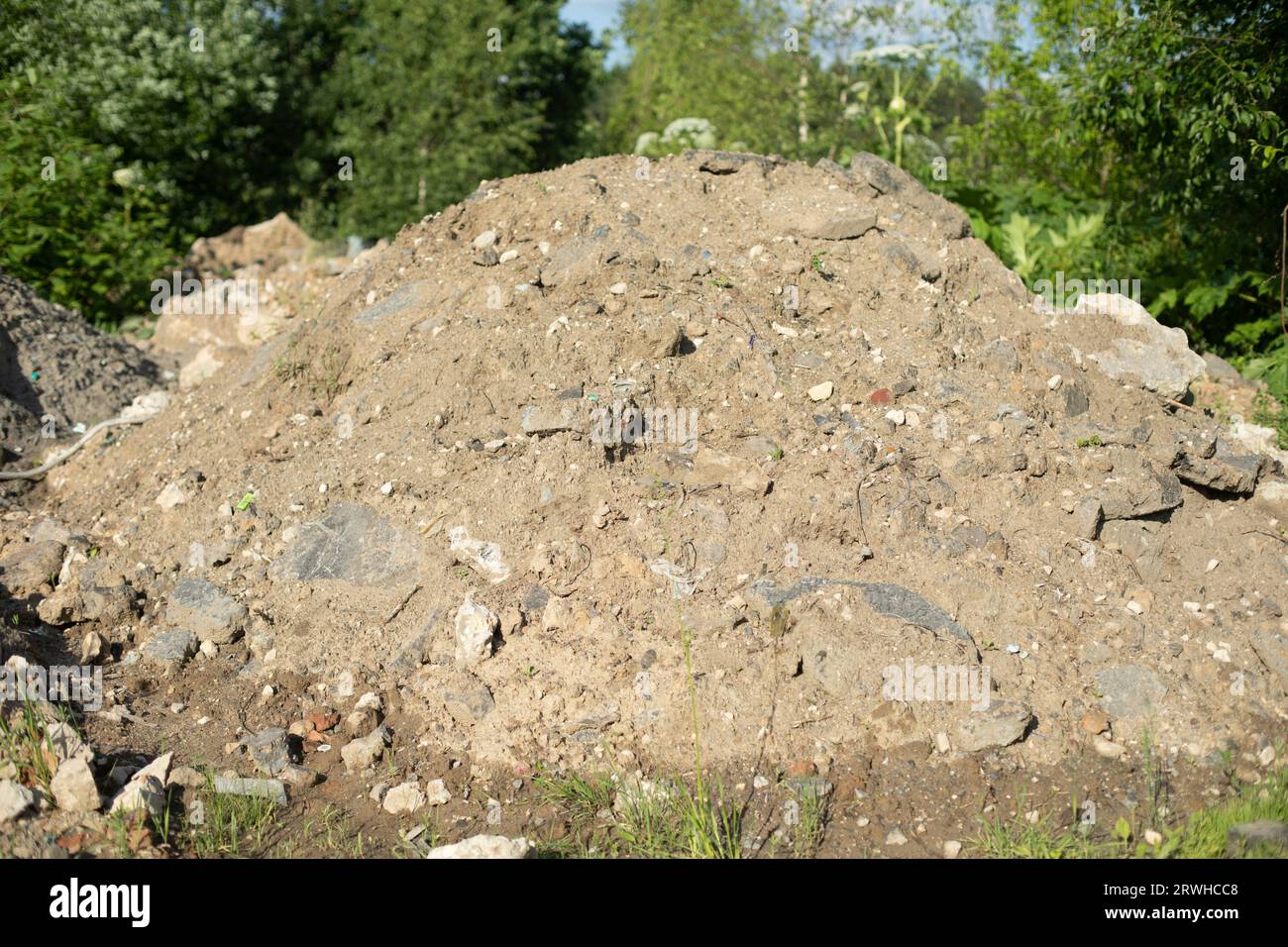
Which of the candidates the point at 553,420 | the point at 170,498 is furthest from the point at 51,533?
the point at 553,420

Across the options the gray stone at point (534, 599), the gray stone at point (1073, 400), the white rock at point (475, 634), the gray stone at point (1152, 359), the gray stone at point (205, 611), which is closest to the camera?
the white rock at point (475, 634)

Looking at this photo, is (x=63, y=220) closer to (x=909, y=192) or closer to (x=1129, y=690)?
(x=909, y=192)

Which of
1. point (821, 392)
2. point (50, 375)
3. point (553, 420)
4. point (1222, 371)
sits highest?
point (50, 375)

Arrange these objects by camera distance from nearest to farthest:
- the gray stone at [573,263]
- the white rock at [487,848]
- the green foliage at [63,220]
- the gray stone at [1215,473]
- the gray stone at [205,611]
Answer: the white rock at [487,848]
the gray stone at [205,611]
the gray stone at [1215,473]
the gray stone at [573,263]
the green foliage at [63,220]

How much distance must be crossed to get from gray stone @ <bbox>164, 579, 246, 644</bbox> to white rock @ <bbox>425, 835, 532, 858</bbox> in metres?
1.82

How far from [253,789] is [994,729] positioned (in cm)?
273

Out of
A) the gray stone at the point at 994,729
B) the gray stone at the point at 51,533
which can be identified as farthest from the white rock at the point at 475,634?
the gray stone at the point at 51,533

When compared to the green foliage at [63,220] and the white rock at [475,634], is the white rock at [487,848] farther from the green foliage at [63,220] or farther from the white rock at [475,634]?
the green foliage at [63,220]

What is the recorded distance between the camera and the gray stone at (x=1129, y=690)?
407 cm

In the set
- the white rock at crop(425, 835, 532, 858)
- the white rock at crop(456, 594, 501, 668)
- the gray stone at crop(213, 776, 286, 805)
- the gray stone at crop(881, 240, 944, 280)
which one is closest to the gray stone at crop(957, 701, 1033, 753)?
the white rock at crop(425, 835, 532, 858)

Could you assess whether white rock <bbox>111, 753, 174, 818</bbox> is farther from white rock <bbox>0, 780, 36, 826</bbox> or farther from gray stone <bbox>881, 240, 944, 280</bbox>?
gray stone <bbox>881, 240, 944, 280</bbox>

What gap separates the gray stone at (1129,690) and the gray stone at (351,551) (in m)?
2.90

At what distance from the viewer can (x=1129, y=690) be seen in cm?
412

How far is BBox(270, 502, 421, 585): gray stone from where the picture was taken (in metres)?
4.74
